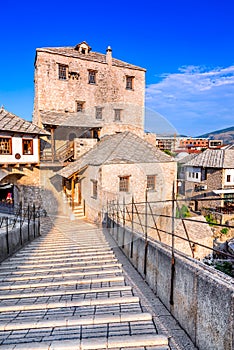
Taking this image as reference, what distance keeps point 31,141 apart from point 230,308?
15.6 meters

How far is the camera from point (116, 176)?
1409 centimetres

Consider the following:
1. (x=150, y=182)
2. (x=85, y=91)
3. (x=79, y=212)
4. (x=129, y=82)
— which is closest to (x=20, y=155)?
(x=79, y=212)

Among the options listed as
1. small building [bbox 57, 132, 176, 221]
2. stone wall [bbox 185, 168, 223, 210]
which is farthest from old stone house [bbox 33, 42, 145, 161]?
stone wall [bbox 185, 168, 223, 210]

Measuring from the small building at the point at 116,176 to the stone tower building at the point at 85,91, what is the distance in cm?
413

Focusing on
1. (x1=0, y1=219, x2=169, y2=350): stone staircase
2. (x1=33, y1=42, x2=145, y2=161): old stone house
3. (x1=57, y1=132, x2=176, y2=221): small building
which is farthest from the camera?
(x1=33, y1=42, x2=145, y2=161): old stone house

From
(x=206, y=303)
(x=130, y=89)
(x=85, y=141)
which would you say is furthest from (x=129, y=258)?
(x=130, y=89)

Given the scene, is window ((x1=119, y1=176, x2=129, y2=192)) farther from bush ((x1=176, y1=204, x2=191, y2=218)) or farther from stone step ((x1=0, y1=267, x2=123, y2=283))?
stone step ((x1=0, y1=267, x2=123, y2=283))

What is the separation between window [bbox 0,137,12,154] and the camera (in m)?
14.4

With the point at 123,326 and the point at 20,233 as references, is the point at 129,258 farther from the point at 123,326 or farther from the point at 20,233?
the point at 20,233

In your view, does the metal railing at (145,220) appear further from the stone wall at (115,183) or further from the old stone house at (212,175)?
the old stone house at (212,175)

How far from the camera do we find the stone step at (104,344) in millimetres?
2289

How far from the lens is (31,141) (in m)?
15.7

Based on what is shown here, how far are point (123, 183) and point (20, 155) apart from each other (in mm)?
6908

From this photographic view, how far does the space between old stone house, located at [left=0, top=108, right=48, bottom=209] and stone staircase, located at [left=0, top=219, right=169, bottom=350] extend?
10455 millimetres
